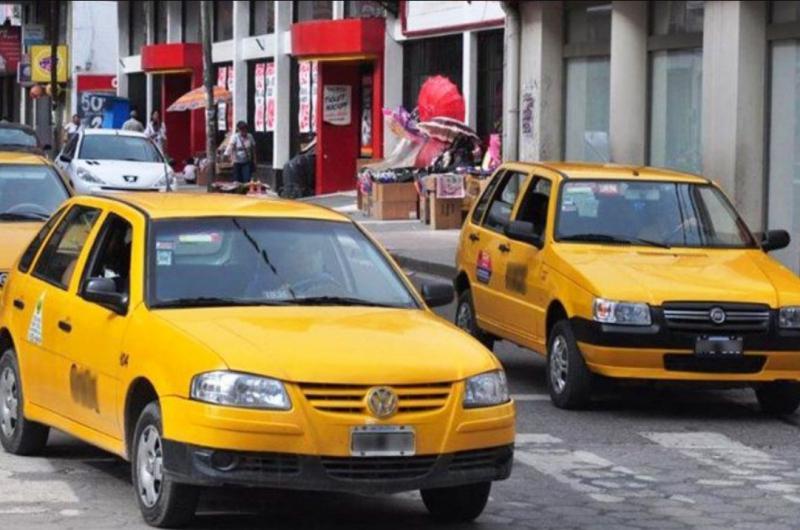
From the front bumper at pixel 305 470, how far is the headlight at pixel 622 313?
14.6ft

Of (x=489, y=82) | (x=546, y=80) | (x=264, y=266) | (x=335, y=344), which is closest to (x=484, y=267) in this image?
(x=264, y=266)

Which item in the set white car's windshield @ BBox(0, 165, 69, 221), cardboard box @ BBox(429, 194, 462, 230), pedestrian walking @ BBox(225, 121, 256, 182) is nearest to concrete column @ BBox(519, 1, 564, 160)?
cardboard box @ BBox(429, 194, 462, 230)

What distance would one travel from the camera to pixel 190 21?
57344 millimetres

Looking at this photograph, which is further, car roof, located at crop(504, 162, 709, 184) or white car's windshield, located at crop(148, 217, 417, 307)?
car roof, located at crop(504, 162, 709, 184)

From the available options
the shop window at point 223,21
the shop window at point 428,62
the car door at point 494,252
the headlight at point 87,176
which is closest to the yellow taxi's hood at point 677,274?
the car door at point 494,252

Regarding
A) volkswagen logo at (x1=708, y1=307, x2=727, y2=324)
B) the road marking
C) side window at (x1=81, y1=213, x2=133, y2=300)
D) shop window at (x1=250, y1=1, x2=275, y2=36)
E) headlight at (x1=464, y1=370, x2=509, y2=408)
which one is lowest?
the road marking

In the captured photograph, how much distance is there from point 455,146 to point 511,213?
1838cm

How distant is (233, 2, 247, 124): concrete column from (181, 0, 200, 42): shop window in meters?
6.13

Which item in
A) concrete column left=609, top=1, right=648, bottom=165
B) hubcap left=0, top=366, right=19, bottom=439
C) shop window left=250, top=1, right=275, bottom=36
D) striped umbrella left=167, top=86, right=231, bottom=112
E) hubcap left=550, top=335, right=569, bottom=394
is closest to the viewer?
hubcap left=0, top=366, right=19, bottom=439

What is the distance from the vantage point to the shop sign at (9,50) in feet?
255

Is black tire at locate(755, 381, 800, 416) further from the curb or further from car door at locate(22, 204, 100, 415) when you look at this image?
the curb

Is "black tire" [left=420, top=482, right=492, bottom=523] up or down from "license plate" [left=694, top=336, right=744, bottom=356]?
down

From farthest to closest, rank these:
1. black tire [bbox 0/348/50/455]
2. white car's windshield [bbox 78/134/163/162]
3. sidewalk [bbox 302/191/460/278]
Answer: white car's windshield [bbox 78/134/163/162]
sidewalk [bbox 302/191/460/278]
black tire [bbox 0/348/50/455]

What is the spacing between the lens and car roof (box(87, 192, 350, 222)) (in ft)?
31.8
